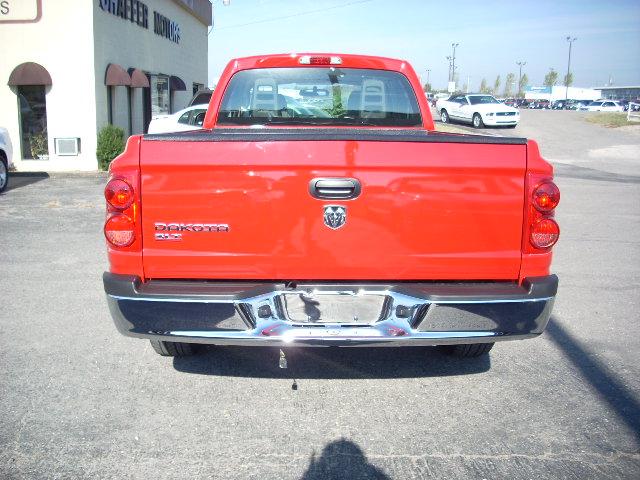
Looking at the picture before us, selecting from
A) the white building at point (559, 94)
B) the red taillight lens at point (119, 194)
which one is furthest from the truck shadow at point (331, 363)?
the white building at point (559, 94)

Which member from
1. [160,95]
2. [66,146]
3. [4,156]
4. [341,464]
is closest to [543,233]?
[341,464]

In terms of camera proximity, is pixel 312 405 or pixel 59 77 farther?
pixel 59 77

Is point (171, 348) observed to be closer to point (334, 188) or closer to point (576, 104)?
point (334, 188)

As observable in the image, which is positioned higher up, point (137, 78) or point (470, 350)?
point (137, 78)

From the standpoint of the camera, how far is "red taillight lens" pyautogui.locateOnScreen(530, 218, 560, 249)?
321cm

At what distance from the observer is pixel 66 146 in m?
16.3

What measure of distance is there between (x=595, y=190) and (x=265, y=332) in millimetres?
12992

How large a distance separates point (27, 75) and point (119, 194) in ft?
47.8

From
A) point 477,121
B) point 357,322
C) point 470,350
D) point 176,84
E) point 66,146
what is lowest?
point 470,350

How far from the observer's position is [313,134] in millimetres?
3150

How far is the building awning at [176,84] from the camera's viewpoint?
24.5 meters

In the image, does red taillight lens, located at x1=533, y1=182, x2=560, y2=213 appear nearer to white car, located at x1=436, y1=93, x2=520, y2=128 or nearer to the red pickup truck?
the red pickup truck

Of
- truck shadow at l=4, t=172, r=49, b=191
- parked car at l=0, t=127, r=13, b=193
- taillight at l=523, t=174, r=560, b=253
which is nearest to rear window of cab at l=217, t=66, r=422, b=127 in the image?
taillight at l=523, t=174, r=560, b=253

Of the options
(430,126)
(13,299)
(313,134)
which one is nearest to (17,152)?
(13,299)
